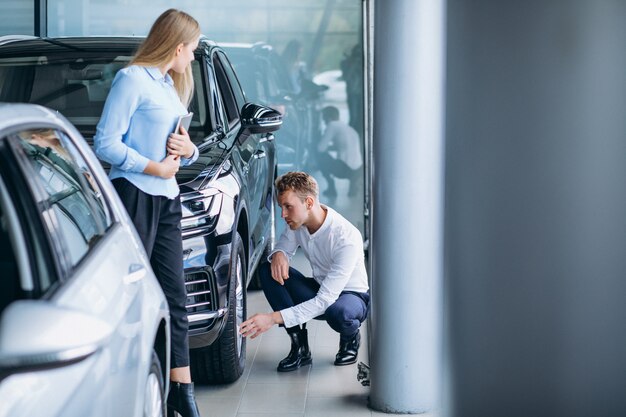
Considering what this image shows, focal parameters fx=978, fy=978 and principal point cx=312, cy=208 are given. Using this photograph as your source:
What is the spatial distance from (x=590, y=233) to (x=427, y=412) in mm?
3153

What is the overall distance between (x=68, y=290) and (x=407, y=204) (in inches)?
84.5

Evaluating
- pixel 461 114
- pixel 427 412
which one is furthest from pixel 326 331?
pixel 461 114

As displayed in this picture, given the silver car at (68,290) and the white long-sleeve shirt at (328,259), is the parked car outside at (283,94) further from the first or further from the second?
the silver car at (68,290)

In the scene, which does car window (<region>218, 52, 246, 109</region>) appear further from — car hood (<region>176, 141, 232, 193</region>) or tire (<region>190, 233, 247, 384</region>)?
tire (<region>190, 233, 247, 384</region>)

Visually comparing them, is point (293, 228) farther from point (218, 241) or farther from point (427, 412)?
point (427, 412)

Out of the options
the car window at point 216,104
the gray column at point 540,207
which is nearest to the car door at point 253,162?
the car window at point 216,104

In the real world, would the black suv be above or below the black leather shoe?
above

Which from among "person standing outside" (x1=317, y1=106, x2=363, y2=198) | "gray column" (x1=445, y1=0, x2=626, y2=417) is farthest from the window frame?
"person standing outside" (x1=317, y1=106, x2=363, y2=198)

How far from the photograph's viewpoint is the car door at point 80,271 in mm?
1864

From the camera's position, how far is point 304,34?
863cm

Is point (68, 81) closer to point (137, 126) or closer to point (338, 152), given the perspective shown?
point (137, 126)

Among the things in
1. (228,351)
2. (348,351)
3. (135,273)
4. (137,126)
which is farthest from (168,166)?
(348,351)

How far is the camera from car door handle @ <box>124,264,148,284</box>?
2.62m

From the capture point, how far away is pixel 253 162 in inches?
212
